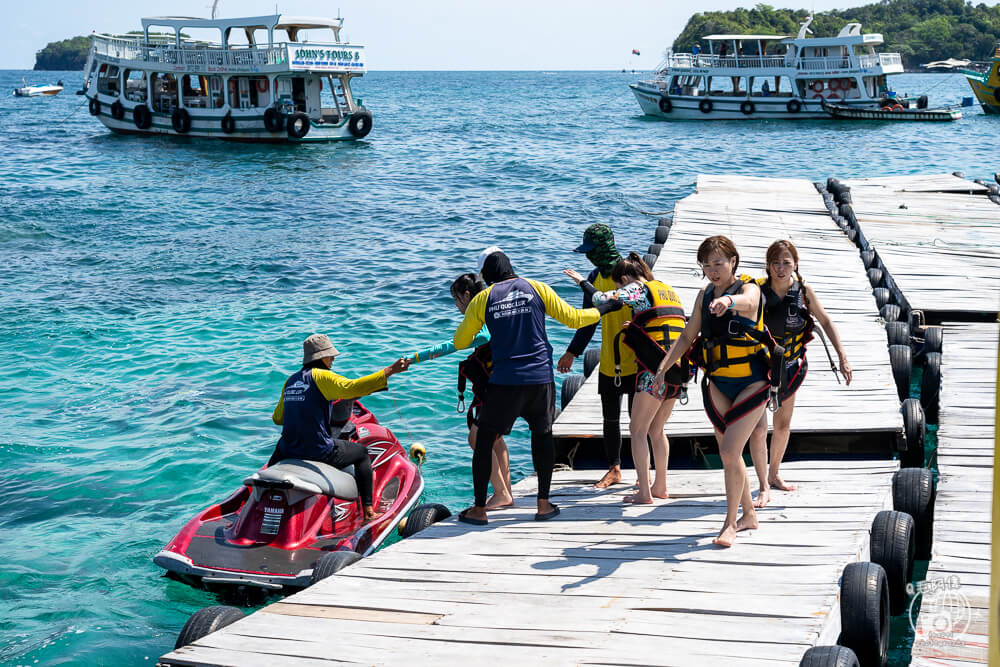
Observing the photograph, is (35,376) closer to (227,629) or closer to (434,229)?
(227,629)

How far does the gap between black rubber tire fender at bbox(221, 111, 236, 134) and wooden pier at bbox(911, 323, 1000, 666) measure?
37743 millimetres

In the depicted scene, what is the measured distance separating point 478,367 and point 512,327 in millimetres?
658

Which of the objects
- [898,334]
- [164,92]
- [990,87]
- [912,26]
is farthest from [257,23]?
[912,26]

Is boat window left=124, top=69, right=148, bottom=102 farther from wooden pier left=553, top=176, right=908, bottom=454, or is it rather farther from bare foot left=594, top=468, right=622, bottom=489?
bare foot left=594, top=468, right=622, bottom=489

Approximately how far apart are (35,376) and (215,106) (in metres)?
33.8

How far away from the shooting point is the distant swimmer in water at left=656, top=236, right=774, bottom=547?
19.4 ft

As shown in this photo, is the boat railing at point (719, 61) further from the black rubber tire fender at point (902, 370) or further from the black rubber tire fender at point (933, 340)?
the black rubber tire fender at point (902, 370)

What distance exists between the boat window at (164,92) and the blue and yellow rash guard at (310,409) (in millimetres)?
42526

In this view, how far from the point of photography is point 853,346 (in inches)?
443

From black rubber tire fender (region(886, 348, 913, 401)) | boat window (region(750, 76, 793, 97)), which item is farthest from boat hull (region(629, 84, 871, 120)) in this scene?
black rubber tire fender (region(886, 348, 913, 401))

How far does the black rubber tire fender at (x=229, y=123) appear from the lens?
43531mm

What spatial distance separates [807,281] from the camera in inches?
A: 575

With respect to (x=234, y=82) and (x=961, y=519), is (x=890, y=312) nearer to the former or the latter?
(x=961, y=519)

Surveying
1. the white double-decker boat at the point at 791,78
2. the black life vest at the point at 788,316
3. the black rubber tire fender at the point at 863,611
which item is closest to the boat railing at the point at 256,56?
the white double-decker boat at the point at 791,78
